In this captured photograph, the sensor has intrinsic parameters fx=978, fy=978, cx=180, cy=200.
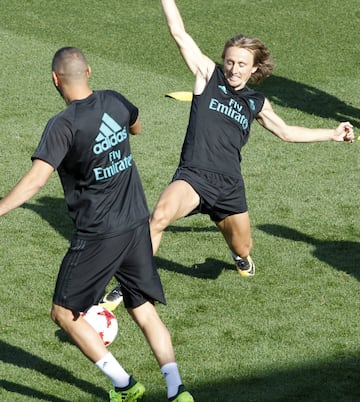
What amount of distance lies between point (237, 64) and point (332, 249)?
2.23 metres

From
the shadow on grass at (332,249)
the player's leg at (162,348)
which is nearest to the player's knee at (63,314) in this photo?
the player's leg at (162,348)

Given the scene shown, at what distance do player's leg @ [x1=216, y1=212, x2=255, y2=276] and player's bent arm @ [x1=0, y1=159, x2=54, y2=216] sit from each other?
2.97 metres

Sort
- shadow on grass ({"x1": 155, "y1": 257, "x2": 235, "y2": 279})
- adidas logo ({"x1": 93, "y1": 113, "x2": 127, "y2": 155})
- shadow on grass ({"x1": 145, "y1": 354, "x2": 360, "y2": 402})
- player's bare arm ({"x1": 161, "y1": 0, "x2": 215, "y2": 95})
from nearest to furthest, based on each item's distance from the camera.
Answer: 1. adidas logo ({"x1": 93, "y1": 113, "x2": 127, "y2": 155})
2. shadow on grass ({"x1": 145, "y1": 354, "x2": 360, "y2": 402})
3. player's bare arm ({"x1": 161, "y1": 0, "x2": 215, "y2": 95})
4. shadow on grass ({"x1": 155, "y1": 257, "x2": 235, "y2": 279})

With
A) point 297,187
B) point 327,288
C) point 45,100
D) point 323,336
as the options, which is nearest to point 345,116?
point 297,187

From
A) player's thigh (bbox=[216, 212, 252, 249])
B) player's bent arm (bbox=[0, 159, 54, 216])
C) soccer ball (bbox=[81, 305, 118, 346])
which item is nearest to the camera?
player's bent arm (bbox=[0, 159, 54, 216])

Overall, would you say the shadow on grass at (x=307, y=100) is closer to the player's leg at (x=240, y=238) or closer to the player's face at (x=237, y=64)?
the player's leg at (x=240, y=238)

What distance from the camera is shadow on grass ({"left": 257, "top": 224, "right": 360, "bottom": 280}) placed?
29.4 feet

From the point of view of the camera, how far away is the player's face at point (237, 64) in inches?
321

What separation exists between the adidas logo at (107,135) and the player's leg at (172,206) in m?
1.90

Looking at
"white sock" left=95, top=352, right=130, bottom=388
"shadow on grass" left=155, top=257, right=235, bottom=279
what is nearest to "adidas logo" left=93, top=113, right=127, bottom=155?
"white sock" left=95, top=352, right=130, bottom=388

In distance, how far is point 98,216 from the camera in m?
6.04

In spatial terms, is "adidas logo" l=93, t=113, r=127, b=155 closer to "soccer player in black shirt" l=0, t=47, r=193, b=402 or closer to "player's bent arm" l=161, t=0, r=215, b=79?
"soccer player in black shirt" l=0, t=47, r=193, b=402

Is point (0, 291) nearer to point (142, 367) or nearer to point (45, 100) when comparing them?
point (142, 367)

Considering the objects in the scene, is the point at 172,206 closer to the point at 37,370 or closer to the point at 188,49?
the point at 188,49
